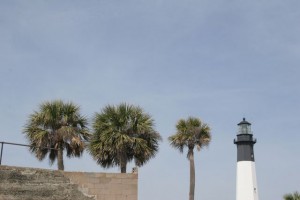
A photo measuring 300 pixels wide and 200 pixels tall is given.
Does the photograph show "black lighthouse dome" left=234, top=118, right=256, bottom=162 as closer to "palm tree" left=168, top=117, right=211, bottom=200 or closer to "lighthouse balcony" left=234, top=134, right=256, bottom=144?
"lighthouse balcony" left=234, top=134, right=256, bottom=144

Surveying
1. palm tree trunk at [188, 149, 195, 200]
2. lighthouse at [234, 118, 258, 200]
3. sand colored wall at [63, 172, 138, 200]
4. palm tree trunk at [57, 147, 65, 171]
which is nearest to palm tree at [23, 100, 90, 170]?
palm tree trunk at [57, 147, 65, 171]

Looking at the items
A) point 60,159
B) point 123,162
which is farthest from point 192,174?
point 60,159

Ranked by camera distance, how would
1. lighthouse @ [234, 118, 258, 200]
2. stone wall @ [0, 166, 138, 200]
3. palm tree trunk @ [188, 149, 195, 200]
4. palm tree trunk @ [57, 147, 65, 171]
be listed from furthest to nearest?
lighthouse @ [234, 118, 258, 200]
palm tree trunk @ [188, 149, 195, 200]
palm tree trunk @ [57, 147, 65, 171]
stone wall @ [0, 166, 138, 200]

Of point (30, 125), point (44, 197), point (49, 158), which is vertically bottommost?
point (44, 197)

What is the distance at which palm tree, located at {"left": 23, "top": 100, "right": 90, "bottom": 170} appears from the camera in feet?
72.9

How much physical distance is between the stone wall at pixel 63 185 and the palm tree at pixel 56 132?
4.41 m

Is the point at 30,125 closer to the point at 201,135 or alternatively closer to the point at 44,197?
the point at 44,197

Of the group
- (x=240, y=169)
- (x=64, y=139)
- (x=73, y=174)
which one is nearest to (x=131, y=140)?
(x=64, y=139)

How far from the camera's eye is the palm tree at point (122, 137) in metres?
22.1

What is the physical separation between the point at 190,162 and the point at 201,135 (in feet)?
5.82

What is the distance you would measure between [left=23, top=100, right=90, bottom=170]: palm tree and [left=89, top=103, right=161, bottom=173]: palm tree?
86 cm

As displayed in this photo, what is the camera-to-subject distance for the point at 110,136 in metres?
22.1

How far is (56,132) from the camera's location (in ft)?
73.9

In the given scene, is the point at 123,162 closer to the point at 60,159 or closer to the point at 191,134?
the point at 60,159
